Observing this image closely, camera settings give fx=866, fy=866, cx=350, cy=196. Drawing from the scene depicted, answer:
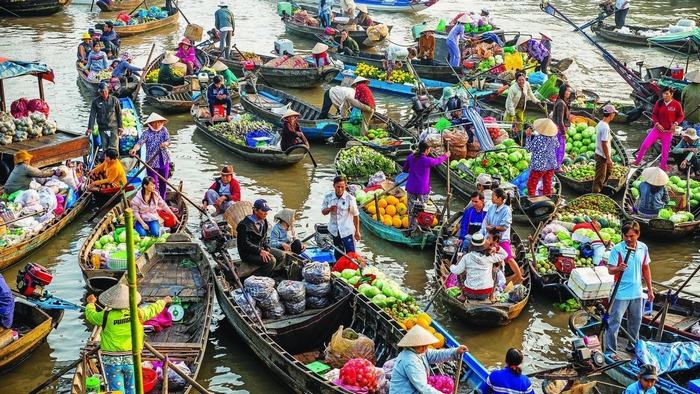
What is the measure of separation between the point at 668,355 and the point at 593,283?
3.66ft

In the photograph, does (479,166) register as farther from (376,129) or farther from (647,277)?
(647,277)

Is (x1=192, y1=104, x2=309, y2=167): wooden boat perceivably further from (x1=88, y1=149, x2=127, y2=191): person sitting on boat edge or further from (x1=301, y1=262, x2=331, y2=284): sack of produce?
(x1=301, y1=262, x2=331, y2=284): sack of produce

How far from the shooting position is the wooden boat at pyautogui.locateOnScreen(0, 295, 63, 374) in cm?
997

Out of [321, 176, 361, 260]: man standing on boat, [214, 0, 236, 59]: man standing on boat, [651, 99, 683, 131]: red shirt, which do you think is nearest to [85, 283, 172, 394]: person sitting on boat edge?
[321, 176, 361, 260]: man standing on boat

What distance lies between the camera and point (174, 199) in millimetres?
14656

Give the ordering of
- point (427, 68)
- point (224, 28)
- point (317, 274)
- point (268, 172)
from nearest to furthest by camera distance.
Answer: point (317, 274), point (268, 172), point (427, 68), point (224, 28)

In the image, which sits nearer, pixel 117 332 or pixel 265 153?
pixel 117 332

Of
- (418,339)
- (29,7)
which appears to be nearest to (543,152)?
(418,339)

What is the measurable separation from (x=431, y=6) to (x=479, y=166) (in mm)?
20925

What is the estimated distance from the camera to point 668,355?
9.49 metres

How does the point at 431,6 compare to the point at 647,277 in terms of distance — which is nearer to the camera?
the point at 647,277

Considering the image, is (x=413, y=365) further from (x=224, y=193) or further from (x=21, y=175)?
(x=21, y=175)

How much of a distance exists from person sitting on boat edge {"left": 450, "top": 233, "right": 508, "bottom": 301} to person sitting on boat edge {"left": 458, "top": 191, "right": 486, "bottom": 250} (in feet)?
2.46

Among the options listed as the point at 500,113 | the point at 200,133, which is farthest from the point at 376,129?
the point at 200,133
